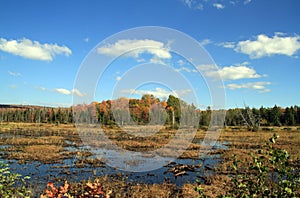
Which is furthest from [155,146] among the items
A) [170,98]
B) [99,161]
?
[170,98]

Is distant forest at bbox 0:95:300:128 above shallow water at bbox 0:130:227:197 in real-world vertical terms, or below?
above

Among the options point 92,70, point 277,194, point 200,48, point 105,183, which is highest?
point 200,48

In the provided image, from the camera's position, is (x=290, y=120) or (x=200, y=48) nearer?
(x=200, y=48)

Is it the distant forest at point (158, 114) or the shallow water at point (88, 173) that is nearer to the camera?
the shallow water at point (88, 173)

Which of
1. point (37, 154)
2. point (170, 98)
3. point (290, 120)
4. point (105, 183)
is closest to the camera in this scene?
point (105, 183)

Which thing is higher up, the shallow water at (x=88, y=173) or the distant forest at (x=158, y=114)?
the distant forest at (x=158, y=114)

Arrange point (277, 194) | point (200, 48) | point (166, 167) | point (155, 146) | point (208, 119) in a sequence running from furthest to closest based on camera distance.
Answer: point (208, 119) → point (155, 146) → point (166, 167) → point (200, 48) → point (277, 194)

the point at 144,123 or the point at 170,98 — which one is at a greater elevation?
the point at 170,98

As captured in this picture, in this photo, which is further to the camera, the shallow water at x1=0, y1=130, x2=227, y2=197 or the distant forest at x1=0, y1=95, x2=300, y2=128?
the distant forest at x1=0, y1=95, x2=300, y2=128

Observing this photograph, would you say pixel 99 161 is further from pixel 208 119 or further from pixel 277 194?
pixel 208 119

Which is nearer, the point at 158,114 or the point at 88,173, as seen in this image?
the point at 88,173

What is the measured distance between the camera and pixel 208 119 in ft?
196

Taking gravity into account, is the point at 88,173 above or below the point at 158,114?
below

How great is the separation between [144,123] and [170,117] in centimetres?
616
